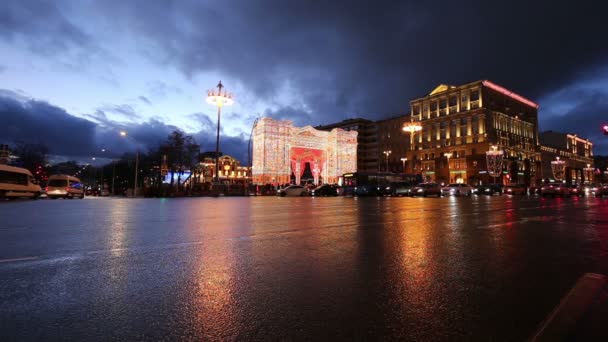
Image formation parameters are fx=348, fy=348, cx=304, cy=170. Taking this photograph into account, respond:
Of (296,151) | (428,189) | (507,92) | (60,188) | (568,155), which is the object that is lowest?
(428,189)

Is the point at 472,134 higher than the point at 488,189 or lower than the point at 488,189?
higher

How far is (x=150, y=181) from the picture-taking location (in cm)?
8688

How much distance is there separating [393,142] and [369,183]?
64.5 metres

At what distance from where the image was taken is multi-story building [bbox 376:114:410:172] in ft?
340

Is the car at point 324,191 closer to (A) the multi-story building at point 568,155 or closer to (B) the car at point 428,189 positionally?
(B) the car at point 428,189

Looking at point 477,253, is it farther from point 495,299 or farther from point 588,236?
point 588,236

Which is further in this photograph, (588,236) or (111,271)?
(588,236)

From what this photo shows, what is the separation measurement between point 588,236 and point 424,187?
107 feet

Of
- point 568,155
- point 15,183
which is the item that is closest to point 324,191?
point 15,183

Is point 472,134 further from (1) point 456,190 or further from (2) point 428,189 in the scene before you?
(2) point 428,189

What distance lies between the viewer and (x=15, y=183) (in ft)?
88.1

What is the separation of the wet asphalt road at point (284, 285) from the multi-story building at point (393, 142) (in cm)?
9909

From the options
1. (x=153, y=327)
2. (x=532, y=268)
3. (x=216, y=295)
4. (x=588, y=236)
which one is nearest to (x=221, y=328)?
(x=153, y=327)

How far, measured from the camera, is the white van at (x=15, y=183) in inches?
1009
